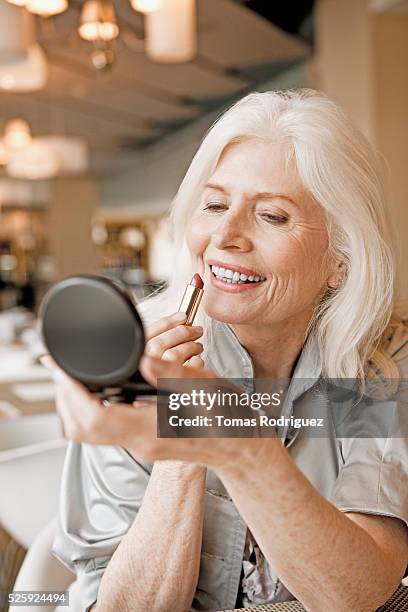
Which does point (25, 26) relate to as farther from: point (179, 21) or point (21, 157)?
point (21, 157)

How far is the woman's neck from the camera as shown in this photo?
0.83 m

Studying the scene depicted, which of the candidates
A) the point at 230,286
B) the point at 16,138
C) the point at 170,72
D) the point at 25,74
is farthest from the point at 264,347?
the point at 170,72

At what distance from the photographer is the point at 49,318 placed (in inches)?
15.9

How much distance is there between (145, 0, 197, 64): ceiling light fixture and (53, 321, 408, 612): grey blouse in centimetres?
184

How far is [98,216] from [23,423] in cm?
1047

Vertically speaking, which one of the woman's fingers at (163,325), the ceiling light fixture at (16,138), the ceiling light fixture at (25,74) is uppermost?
the ceiling light fixture at (25,74)

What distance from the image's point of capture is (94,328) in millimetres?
397

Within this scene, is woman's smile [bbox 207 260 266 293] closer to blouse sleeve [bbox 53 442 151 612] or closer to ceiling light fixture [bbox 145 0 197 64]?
blouse sleeve [bbox 53 442 151 612]

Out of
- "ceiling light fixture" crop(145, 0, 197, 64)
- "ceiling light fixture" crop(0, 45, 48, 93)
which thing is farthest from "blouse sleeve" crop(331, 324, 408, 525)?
"ceiling light fixture" crop(0, 45, 48, 93)

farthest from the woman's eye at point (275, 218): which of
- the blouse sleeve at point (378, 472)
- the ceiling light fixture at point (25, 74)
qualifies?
the ceiling light fixture at point (25, 74)

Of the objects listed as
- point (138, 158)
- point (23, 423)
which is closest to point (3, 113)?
point (138, 158)

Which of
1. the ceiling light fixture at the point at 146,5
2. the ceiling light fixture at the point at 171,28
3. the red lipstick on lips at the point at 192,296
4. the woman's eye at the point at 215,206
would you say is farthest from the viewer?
the ceiling light fixture at the point at 171,28

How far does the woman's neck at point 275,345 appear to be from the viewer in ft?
2.72

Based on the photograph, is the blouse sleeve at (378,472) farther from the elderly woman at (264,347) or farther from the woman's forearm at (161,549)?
the woman's forearm at (161,549)
